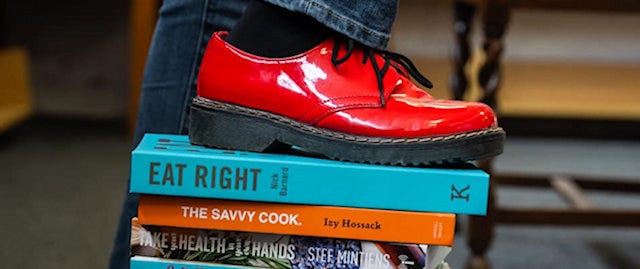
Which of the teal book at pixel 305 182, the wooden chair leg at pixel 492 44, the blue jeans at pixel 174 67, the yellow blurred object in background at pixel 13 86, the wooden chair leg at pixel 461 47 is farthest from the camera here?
the yellow blurred object in background at pixel 13 86

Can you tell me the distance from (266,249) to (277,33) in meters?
0.17

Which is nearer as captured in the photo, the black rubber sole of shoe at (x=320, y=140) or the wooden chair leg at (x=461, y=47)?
the black rubber sole of shoe at (x=320, y=140)

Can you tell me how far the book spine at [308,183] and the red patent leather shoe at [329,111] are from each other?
0.03m

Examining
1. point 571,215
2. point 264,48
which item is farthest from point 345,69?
point 571,215

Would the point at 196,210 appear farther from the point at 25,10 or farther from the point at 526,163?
the point at 25,10

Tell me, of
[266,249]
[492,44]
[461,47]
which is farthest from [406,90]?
[461,47]

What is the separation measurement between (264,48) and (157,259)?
0.61 feet

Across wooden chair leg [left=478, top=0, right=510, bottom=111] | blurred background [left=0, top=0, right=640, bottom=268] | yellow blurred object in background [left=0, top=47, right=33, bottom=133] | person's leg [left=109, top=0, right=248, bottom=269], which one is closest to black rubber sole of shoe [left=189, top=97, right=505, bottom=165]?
person's leg [left=109, top=0, right=248, bottom=269]

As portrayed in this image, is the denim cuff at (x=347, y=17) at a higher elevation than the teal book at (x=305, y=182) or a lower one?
higher

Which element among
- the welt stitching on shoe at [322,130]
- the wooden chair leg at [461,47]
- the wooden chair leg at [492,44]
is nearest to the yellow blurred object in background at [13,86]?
A: the wooden chair leg at [461,47]

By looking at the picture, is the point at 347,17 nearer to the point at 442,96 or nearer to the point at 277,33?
the point at 277,33

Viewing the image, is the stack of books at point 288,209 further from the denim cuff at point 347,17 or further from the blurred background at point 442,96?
the blurred background at point 442,96

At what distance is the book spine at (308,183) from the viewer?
0.57m

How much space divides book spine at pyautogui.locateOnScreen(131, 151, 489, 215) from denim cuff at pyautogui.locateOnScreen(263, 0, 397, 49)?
0.40ft
